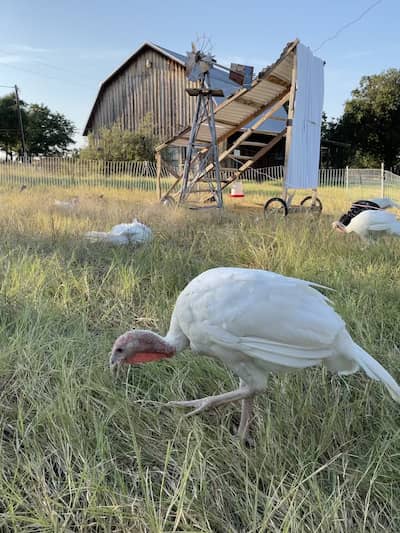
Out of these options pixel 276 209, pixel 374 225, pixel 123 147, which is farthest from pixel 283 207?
pixel 123 147

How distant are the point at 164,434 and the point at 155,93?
85.6 ft

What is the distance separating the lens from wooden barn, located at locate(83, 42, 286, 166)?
2373 cm

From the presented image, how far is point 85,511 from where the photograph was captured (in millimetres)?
1239

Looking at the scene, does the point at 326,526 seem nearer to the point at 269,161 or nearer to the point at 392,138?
the point at 269,161

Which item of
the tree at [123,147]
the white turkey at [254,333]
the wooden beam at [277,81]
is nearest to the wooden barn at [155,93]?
the tree at [123,147]

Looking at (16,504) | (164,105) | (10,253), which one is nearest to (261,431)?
(16,504)

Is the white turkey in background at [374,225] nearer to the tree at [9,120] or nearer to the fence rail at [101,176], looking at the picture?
the fence rail at [101,176]

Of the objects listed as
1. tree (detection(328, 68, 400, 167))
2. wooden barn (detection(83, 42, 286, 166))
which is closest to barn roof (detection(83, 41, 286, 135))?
wooden barn (detection(83, 42, 286, 166))

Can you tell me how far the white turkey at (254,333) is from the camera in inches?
58.1

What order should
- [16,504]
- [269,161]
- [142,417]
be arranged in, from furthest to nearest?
[269,161] < [142,417] < [16,504]

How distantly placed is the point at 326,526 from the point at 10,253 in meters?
3.15

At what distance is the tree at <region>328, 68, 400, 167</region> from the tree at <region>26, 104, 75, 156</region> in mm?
21327

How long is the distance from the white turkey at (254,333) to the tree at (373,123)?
32.5 m

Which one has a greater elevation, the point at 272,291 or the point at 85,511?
the point at 272,291
